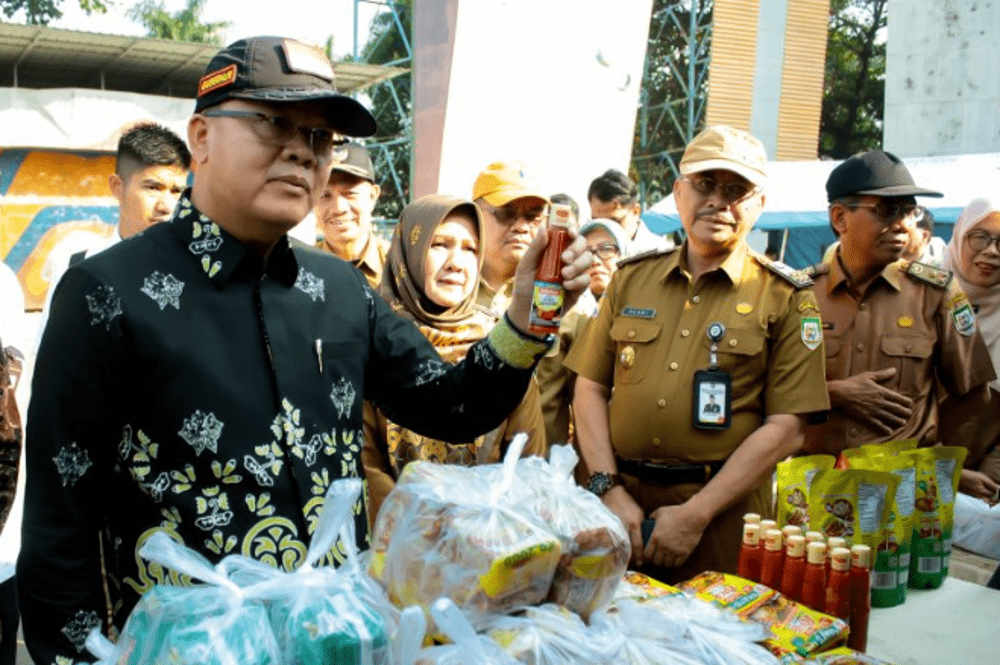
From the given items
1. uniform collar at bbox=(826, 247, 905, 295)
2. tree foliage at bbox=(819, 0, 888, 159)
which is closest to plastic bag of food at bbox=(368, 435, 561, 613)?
uniform collar at bbox=(826, 247, 905, 295)

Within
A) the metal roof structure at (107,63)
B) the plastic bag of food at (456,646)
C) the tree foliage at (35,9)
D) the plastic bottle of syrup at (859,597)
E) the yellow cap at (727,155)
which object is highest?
the tree foliage at (35,9)

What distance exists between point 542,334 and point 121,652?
0.86 m

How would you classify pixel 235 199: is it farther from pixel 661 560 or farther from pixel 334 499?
pixel 661 560

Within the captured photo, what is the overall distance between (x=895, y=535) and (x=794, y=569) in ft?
1.98

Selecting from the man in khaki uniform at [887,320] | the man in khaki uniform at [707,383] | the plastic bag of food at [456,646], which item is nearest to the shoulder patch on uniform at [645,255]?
the man in khaki uniform at [707,383]

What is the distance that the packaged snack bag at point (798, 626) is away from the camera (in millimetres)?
1860

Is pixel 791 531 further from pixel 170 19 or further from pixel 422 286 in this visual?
pixel 170 19

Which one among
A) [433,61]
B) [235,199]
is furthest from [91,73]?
[235,199]

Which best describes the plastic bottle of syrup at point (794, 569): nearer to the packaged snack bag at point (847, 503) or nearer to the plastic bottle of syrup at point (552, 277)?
the packaged snack bag at point (847, 503)

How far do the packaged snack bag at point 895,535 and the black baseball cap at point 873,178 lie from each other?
1027mm

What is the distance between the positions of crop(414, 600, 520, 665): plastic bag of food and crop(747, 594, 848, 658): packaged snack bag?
746mm

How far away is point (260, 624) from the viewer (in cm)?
123

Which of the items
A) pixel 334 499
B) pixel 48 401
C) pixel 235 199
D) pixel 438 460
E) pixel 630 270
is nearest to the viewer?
pixel 334 499

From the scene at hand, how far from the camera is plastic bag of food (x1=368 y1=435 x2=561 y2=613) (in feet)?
4.48
